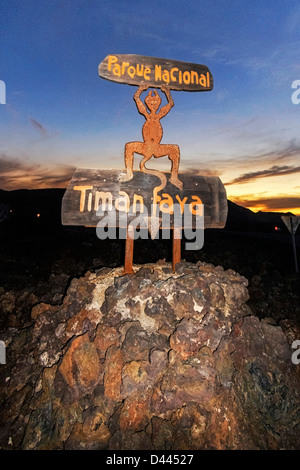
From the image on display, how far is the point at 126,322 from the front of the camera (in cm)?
334

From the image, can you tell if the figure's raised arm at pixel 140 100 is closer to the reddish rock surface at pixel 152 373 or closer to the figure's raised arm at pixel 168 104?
the figure's raised arm at pixel 168 104

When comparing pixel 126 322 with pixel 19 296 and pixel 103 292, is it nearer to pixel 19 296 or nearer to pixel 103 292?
pixel 103 292

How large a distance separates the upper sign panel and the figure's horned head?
20 cm

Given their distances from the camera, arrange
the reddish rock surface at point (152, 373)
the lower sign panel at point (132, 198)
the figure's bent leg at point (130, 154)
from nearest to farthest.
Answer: the reddish rock surface at point (152, 373), the lower sign panel at point (132, 198), the figure's bent leg at point (130, 154)

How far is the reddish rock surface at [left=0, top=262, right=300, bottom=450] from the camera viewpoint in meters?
2.65

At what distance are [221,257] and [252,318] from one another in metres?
8.21

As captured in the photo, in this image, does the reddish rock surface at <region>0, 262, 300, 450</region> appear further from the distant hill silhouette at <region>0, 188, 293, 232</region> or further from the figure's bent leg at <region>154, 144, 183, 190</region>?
the distant hill silhouette at <region>0, 188, 293, 232</region>

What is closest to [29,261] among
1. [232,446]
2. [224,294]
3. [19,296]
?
[19,296]

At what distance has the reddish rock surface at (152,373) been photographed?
265cm

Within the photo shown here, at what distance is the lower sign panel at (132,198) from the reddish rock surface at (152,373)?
108 cm

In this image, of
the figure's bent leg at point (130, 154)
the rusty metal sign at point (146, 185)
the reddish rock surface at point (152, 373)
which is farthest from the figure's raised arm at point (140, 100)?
the reddish rock surface at point (152, 373)

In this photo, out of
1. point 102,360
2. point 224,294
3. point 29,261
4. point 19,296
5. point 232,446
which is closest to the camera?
point 232,446

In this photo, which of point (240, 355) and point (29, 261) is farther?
point (29, 261)

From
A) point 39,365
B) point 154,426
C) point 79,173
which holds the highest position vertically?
point 79,173
